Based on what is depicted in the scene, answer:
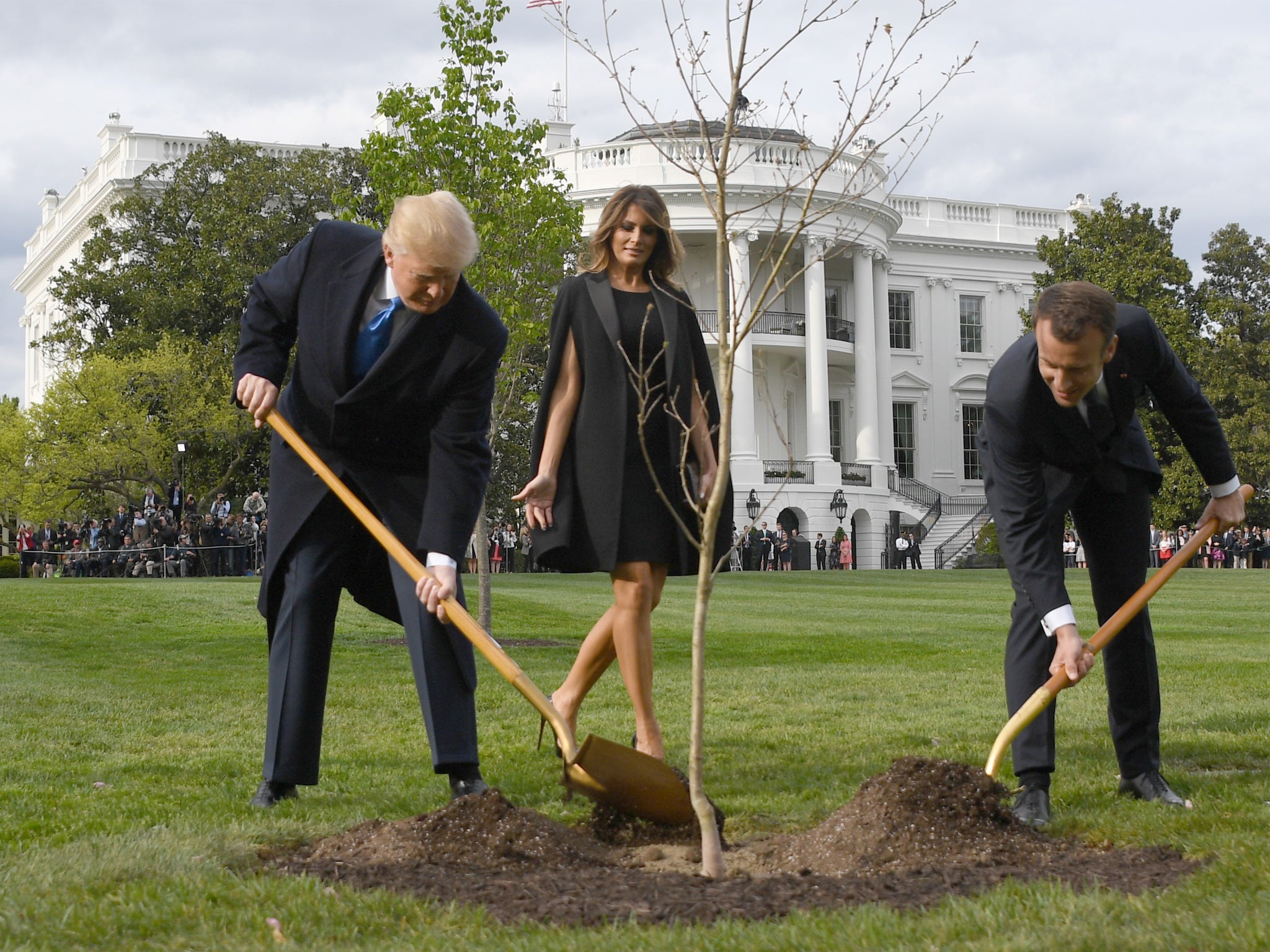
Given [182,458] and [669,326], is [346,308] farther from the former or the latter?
[182,458]

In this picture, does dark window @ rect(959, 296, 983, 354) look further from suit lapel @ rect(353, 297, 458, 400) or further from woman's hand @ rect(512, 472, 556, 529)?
suit lapel @ rect(353, 297, 458, 400)

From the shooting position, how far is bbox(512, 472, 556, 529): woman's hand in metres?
5.26

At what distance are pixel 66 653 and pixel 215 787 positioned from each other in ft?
26.2

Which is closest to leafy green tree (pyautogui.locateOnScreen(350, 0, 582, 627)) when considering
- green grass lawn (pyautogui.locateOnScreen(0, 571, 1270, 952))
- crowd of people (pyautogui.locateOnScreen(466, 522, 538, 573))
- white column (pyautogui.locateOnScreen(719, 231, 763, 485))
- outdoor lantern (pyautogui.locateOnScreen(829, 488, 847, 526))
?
green grass lawn (pyautogui.locateOnScreen(0, 571, 1270, 952))

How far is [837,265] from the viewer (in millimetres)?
51469

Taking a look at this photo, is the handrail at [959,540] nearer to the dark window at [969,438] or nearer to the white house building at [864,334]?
the white house building at [864,334]

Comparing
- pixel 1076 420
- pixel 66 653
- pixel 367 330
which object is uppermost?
pixel 367 330

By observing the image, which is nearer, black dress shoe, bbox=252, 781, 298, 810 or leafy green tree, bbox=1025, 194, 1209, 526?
black dress shoe, bbox=252, 781, 298, 810

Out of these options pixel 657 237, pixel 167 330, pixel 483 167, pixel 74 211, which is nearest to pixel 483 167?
pixel 483 167

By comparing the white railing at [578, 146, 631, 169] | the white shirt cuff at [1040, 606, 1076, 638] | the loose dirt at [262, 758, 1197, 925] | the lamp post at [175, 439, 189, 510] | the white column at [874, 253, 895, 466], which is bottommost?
the loose dirt at [262, 758, 1197, 925]

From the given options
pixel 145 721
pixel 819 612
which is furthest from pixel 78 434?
pixel 145 721

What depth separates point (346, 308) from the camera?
485cm

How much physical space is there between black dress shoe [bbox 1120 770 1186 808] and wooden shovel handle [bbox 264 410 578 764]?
201 centimetres

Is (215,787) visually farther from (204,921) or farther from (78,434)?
(78,434)
